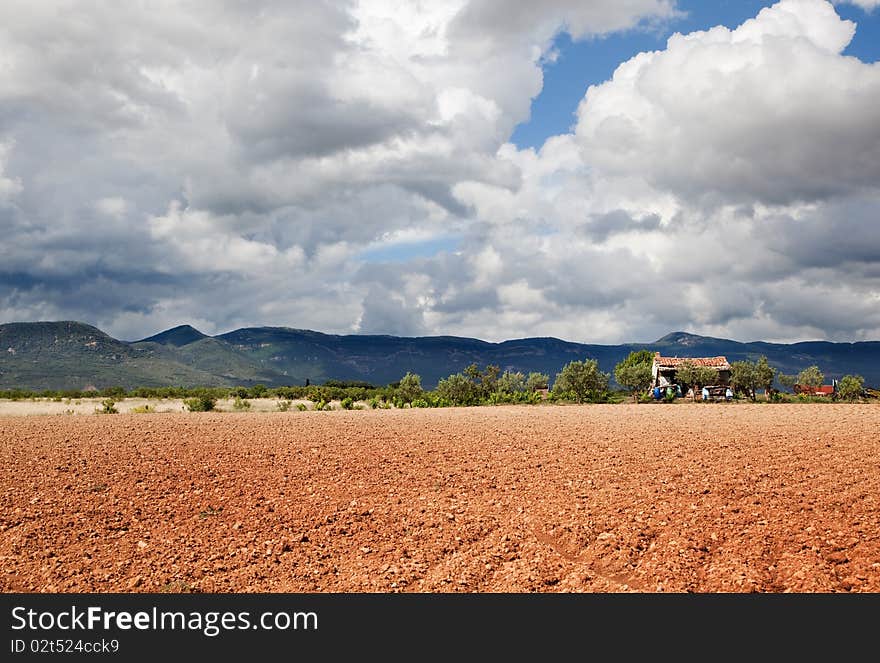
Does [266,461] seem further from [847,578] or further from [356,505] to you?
[847,578]

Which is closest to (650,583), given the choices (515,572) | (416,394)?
(515,572)

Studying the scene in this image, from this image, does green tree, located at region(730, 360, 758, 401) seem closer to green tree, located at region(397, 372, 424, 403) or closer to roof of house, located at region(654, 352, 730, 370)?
roof of house, located at region(654, 352, 730, 370)

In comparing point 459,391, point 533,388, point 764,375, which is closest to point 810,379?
point 764,375

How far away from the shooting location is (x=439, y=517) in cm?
1312

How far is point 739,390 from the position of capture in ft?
253

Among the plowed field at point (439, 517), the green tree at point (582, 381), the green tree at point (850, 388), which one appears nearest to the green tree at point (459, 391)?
the green tree at point (582, 381)

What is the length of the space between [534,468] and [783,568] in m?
9.39

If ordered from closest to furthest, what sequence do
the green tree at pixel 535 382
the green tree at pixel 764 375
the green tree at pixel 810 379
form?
the green tree at pixel 764 375
the green tree at pixel 535 382
the green tree at pixel 810 379

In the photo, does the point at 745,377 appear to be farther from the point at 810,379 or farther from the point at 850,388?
the point at 850,388

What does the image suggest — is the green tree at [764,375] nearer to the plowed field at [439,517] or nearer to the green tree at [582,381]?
the green tree at [582,381]

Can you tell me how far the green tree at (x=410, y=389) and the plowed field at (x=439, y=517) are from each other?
148 feet

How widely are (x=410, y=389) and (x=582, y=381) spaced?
1760 centimetres

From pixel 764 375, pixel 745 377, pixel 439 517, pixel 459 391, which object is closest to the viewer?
pixel 439 517

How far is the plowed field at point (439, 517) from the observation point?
9.91 meters
